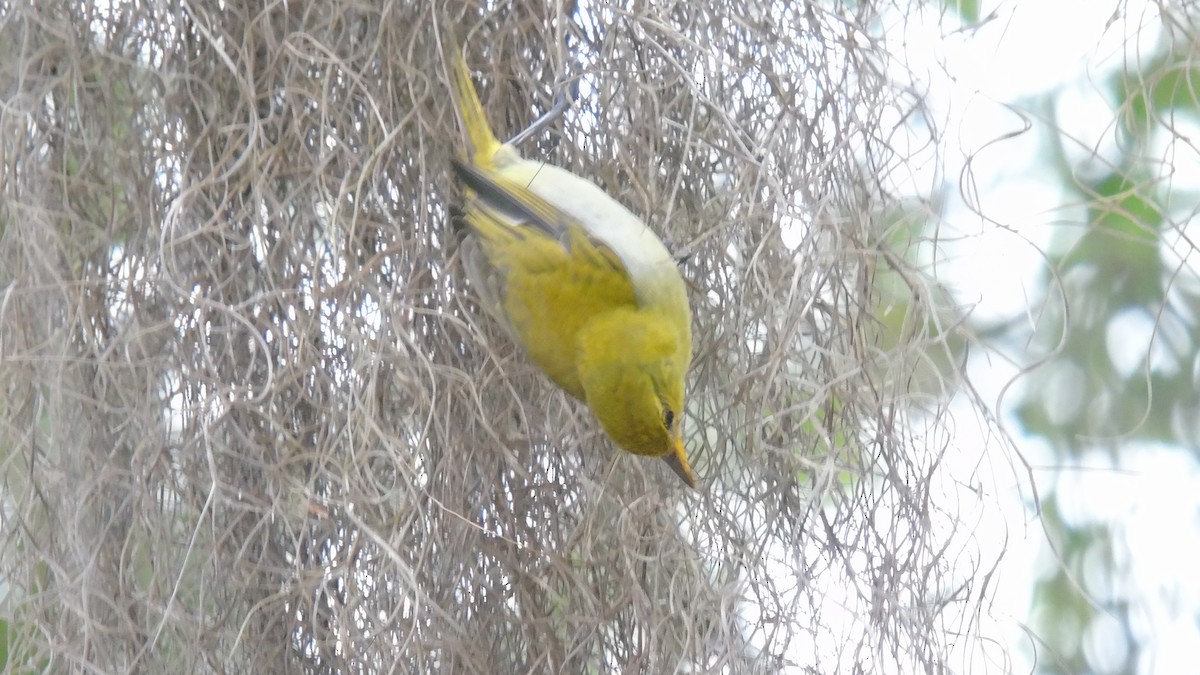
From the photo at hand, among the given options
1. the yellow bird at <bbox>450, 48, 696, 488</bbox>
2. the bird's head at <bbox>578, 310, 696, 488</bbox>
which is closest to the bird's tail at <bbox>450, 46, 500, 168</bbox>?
the yellow bird at <bbox>450, 48, 696, 488</bbox>

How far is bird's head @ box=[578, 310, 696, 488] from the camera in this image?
1.02 metres

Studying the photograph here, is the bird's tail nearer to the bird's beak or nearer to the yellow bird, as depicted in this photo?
the yellow bird

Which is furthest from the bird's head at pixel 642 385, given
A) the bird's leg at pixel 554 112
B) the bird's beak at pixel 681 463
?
the bird's leg at pixel 554 112

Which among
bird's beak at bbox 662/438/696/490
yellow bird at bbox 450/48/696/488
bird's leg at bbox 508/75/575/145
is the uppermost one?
A: bird's leg at bbox 508/75/575/145

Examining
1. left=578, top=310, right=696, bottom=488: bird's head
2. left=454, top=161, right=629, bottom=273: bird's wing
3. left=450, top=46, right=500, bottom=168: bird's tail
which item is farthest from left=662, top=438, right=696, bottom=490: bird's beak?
left=450, top=46, right=500, bottom=168: bird's tail

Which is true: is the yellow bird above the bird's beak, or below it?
above

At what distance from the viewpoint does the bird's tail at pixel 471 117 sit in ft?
3.39

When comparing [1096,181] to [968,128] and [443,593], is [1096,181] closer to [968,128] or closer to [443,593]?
[968,128]

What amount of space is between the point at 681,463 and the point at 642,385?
0.26 feet

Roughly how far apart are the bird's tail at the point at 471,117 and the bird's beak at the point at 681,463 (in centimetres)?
30

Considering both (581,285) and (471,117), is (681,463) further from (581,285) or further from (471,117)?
(471,117)

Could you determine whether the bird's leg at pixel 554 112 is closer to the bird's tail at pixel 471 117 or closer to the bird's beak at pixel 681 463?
the bird's tail at pixel 471 117

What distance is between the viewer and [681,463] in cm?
104

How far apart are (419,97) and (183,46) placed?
25 centimetres
